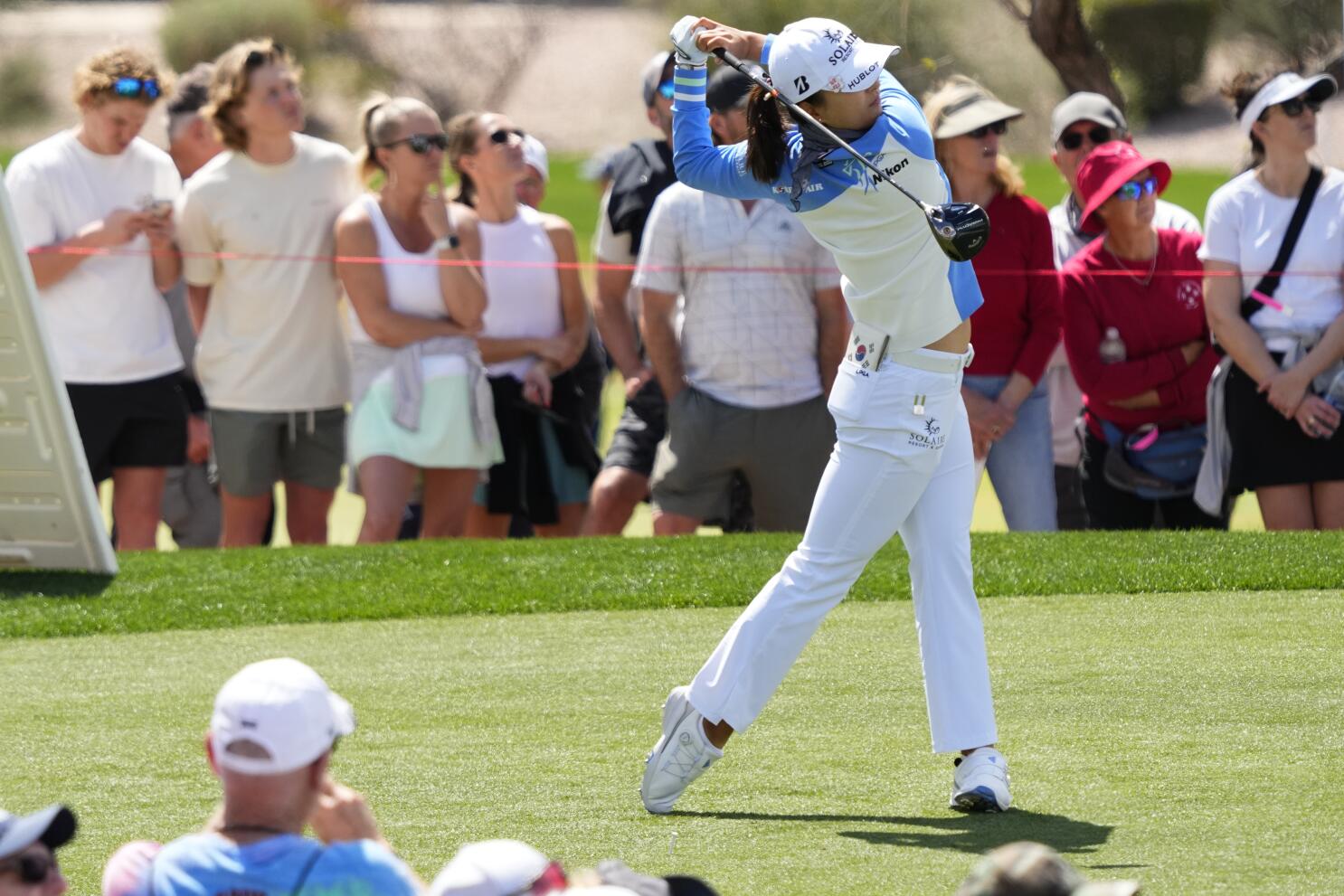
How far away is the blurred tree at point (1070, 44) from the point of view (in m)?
12.1

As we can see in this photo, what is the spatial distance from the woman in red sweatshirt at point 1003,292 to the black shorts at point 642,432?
54.8 inches

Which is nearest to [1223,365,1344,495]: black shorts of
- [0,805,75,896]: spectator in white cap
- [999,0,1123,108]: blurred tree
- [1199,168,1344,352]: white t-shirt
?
[1199,168,1344,352]: white t-shirt

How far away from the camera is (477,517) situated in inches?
377

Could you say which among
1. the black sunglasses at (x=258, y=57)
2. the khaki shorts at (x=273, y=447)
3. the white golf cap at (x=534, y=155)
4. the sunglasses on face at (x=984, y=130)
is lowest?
the khaki shorts at (x=273, y=447)

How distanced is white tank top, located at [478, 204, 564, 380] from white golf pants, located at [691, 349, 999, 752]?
13.8 ft

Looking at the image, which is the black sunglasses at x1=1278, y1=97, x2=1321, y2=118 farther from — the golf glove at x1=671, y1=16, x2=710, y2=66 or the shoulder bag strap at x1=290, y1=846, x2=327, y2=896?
the shoulder bag strap at x1=290, y1=846, x2=327, y2=896

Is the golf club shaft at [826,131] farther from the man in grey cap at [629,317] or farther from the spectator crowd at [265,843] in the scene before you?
the man in grey cap at [629,317]

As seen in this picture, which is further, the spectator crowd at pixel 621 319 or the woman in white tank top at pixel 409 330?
the woman in white tank top at pixel 409 330

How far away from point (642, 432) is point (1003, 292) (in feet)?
5.73

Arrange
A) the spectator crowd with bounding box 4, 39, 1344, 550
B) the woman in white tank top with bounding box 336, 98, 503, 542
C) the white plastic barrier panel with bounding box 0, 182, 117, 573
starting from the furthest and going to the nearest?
the woman in white tank top with bounding box 336, 98, 503, 542
the spectator crowd with bounding box 4, 39, 1344, 550
the white plastic barrier panel with bounding box 0, 182, 117, 573

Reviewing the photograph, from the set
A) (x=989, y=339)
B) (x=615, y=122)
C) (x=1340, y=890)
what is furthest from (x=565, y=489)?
(x=615, y=122)

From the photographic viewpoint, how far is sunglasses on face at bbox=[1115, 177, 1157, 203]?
325 inches

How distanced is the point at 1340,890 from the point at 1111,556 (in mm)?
3710

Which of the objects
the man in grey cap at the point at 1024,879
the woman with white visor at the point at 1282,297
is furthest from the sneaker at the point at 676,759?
the woman with white visor at the point at 1282,297
